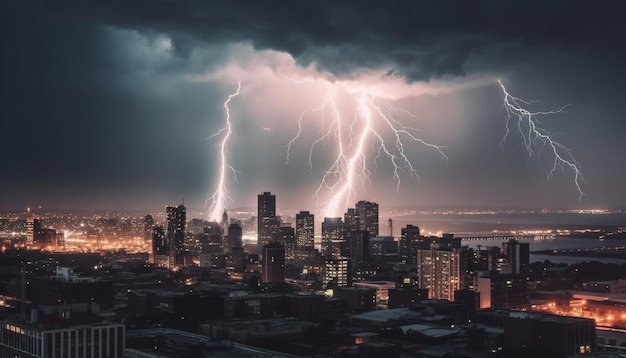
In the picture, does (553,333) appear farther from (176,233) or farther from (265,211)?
(265,211)

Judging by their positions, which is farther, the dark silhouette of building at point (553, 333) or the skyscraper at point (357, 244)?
the skyscraper at point (357, 244)

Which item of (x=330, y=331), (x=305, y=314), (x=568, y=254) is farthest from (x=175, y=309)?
(x=568, y=254)

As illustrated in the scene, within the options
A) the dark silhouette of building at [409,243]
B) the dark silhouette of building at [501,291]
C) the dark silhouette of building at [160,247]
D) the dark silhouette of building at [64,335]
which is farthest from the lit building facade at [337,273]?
the dark silhouette of building at [64,335]

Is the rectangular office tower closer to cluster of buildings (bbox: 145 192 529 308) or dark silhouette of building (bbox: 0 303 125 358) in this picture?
cluster of buildings (bbox: 145 192 529 308)

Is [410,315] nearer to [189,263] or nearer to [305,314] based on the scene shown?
[305,314]

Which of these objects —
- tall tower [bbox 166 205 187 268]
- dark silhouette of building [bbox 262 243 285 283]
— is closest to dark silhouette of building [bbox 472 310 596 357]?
dark silhouette of building [bbox 262 243 285 283]

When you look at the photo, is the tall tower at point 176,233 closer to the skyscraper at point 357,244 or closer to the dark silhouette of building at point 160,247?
the dark silhouette of building at point 160,247
